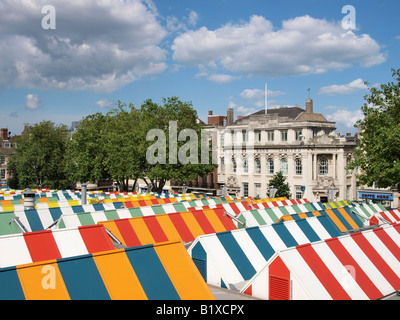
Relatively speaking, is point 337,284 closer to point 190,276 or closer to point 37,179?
point 190,276

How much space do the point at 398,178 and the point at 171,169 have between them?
22.6 m

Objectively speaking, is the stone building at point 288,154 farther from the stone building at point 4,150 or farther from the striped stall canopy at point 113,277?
A: the striped stall canopy at point 113,277

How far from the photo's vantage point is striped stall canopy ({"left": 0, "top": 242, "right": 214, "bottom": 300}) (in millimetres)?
6602

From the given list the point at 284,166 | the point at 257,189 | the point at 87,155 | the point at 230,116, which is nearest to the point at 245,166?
the point at 257,189

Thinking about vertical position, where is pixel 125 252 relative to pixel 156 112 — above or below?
below

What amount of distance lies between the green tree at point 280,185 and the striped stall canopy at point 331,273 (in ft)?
136

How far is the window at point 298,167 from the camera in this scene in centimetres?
5651

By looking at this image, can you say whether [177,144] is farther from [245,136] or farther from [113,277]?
[113,277]

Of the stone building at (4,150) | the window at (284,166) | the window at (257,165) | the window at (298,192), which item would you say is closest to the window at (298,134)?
the window at (284,166)

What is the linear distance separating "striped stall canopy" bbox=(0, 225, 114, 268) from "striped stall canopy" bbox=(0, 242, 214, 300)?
115 inches

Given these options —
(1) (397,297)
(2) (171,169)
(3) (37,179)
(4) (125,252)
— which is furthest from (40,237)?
(3) (37,179)

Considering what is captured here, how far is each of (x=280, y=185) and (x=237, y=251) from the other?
140 ft

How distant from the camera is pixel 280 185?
53.5 m

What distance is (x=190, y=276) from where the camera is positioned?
7695 millimetres
